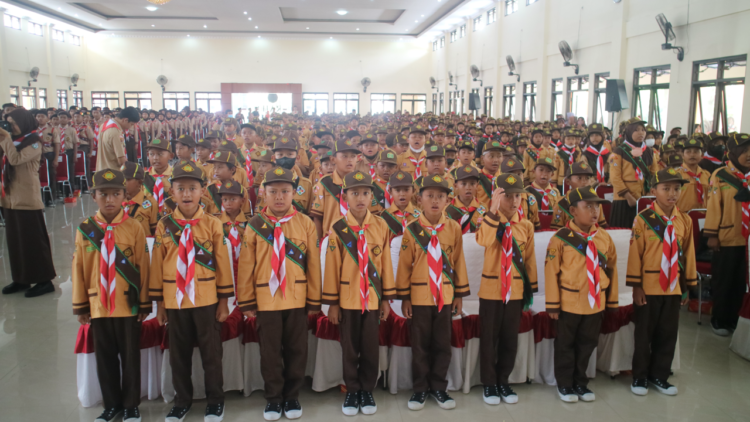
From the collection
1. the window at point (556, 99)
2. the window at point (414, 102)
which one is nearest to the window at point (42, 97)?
the window at point (414, 102)

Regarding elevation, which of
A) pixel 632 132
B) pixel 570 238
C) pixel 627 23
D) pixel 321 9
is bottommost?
pixel 570 238

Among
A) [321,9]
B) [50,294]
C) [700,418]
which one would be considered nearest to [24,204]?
[50,294]

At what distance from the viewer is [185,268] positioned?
10.0 feet

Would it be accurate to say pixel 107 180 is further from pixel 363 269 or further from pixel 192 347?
pixel 363 269

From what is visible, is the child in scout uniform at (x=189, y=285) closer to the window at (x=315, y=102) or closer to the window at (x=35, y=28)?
the window at (x=35, y=28)

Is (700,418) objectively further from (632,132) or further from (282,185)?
(632,132)

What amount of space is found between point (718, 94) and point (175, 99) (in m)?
31.3

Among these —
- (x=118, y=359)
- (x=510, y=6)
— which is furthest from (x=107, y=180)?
(x=510, y=6)

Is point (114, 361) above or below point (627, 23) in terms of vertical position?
below

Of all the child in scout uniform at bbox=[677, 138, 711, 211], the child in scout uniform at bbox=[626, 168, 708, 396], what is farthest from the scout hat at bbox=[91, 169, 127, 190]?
the child in scout uniform at bbox=[677, 138, 711, 211]

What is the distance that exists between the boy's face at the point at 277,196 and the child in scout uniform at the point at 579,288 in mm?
1845

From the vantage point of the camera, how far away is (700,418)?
10.9 feet

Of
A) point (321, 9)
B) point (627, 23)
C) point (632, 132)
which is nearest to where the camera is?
point (632, 132)

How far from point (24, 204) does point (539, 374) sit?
5.32 metres
